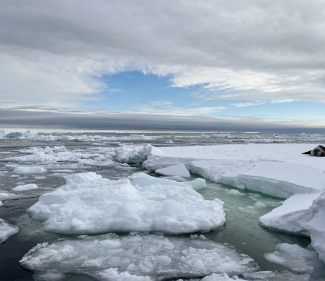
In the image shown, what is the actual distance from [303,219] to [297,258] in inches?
36.7

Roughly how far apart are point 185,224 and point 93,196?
7.68 feet

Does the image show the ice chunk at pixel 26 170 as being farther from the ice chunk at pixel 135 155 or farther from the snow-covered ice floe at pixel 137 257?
the snow-covered ice floe at pixel 137 257

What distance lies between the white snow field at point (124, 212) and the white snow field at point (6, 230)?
0.52 m

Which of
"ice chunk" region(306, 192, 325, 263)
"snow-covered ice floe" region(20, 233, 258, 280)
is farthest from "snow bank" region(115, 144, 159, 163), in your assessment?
"ice chunk" region(306, 192, 325, 263)

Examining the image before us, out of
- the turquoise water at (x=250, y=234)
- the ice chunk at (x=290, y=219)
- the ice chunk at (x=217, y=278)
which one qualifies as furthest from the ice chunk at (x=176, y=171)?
the ice chunk at (x=217, y=278)

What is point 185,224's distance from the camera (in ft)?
16.3

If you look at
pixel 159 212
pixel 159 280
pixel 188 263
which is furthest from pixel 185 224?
pixel 159 280

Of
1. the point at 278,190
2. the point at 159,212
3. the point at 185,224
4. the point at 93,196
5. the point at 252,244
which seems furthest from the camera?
the point at 278,190

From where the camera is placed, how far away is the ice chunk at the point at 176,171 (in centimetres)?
1105

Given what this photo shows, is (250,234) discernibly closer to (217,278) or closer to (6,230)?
(217,278)

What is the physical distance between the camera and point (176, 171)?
11.3 metres

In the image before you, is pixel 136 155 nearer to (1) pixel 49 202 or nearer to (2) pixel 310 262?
(1) pixel 49 202

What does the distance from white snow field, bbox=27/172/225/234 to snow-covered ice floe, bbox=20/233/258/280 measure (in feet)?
1.04

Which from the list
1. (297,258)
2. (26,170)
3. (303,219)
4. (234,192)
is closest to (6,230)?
(297,258)
